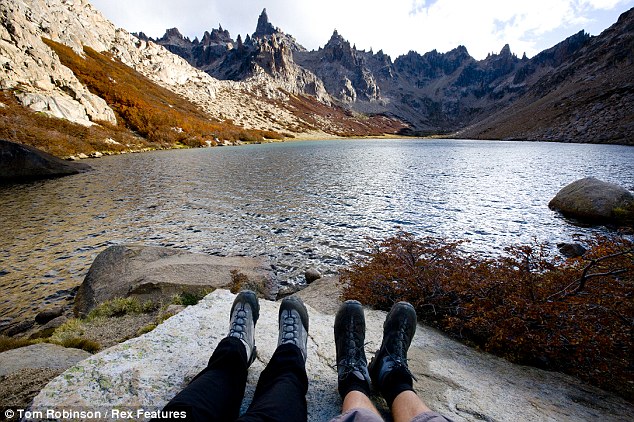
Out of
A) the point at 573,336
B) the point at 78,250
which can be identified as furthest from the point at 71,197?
the point at 573,336

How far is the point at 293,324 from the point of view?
14.9 feet

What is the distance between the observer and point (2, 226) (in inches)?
645

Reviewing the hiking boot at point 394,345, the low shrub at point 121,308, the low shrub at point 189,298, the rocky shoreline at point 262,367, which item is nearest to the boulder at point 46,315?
the low shrub at point 121,308

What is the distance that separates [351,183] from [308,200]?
8.71m

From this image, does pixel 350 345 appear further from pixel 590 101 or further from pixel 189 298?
pixel 590 101

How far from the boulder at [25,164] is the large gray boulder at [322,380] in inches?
1479

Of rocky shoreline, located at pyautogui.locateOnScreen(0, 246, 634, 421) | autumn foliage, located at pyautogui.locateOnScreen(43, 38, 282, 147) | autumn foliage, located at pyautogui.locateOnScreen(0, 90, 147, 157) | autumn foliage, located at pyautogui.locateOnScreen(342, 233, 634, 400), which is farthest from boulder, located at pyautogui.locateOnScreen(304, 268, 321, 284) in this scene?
autumn foliage, located at pyautogui.locateOnScreen(43, 38, 282, 147)

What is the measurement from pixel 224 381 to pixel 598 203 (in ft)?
74.8

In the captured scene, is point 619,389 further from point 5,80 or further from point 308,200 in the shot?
point 5,80

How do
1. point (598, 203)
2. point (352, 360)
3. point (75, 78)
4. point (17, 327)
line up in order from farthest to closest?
point (75, 78), point (598, 203), point (17, 327), point (352, 360)

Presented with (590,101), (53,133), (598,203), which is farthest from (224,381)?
(590,101)

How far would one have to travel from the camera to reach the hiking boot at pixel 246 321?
4.20 m

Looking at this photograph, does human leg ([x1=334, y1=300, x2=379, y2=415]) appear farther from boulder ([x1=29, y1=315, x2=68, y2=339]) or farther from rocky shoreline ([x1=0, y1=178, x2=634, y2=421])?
boulder ([x1=29, y1=315, x2=68, y2=339])

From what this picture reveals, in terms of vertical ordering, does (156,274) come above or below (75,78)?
below
